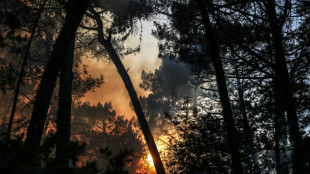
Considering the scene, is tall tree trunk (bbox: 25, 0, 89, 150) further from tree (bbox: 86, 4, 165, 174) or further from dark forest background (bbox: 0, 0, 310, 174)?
tree (bbox: 86, 4, 165, 174)

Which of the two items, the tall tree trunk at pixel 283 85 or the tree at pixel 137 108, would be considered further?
the tree at pixel 137 108

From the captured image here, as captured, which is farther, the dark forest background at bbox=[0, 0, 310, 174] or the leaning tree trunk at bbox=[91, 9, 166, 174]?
the leaning tree trunk at bbox=[91, 9, 166, 174]

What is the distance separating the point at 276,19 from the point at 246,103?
2.52 metres

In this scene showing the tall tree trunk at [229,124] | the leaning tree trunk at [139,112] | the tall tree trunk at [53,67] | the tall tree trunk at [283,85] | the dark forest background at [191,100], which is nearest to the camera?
the dark forest background at [191,100]

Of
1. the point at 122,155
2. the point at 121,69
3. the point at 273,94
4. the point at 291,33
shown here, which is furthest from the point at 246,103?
the point at 121,69

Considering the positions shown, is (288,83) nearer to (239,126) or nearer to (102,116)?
(239,126)

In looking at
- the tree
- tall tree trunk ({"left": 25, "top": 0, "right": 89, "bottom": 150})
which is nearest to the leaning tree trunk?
the tree

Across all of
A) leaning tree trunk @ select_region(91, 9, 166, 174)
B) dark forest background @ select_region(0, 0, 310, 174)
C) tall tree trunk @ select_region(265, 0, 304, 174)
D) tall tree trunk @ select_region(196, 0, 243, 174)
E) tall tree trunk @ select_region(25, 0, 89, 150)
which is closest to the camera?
dark forest background @ select_region(0, 0, 310, 174)

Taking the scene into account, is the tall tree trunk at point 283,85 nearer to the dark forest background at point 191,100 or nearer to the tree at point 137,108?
the dark forest background at point 191,100

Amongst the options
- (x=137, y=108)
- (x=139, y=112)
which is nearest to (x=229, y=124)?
(x=139, y=112)

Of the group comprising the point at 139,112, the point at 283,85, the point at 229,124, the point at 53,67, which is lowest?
the point at 229,124

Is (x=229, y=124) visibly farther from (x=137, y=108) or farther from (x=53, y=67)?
(x=137, y=108)

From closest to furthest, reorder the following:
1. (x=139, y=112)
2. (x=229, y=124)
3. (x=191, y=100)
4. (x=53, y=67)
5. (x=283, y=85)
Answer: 1. (x=53, y=67)
2. (x=229, y=124)
3. (x=283, y=85)
4. (x=191, y=100)
5. (x=139, y=112)

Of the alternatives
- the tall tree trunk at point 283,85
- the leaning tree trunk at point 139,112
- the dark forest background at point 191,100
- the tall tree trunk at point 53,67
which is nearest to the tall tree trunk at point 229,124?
the dark forest background at point 191,100
